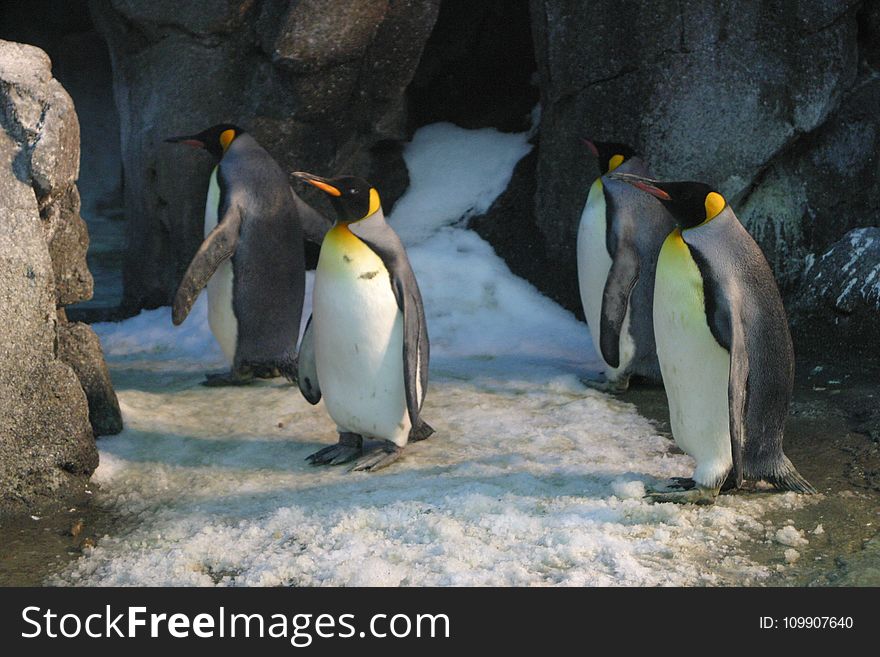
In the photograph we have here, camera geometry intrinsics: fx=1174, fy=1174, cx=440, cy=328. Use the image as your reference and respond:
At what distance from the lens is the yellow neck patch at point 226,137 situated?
597 cm

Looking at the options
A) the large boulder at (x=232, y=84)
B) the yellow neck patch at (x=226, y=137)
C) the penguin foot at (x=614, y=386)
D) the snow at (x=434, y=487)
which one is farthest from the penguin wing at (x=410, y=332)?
the large boulder at (x=232, y=84)

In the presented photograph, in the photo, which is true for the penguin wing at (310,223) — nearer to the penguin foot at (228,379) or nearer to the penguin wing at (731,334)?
the penguin foot at (228,379)

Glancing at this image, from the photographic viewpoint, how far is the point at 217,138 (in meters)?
6.03

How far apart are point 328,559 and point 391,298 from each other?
1.23m

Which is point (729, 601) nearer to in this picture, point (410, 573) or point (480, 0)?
point (410, 573)

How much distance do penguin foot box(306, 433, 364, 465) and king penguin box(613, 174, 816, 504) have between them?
1223 mm

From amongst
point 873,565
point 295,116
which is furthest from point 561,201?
point 873,565

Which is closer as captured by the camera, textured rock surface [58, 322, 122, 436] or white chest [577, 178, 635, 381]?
textured rock surface [58, 322, 122, 436]

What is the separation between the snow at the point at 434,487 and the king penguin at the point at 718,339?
0.43ft

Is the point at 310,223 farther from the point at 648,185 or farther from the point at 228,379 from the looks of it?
the point at 648,185

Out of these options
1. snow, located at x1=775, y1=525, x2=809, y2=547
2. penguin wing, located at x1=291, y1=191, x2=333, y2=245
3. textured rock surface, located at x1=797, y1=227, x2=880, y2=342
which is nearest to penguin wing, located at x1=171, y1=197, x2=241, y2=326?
penguin wing, located at x1=291, y1=191, x2=333, y2=245

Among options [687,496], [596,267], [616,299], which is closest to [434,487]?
[687,496]

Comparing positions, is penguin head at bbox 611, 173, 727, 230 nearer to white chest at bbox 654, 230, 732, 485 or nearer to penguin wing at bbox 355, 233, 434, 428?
white chest at bbox 654, 230, 732, 485

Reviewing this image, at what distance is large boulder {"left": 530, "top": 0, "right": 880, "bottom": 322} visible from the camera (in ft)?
20.2
